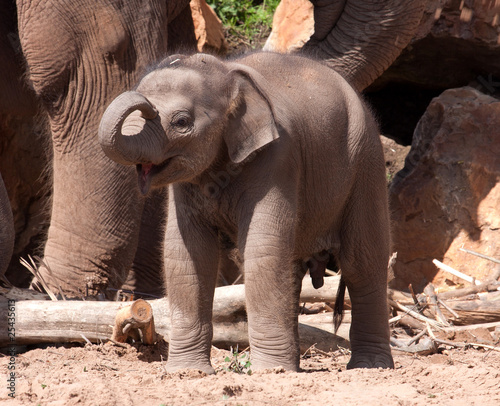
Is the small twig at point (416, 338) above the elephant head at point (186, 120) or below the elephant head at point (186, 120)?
below

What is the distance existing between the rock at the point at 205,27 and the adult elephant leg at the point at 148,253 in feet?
6.09

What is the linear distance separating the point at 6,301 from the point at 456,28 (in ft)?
13.0

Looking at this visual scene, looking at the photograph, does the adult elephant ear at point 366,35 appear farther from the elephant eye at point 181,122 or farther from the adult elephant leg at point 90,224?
the elephant eye at point 181,122

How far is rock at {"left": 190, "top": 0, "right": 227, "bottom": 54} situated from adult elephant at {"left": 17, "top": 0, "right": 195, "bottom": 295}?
235cm

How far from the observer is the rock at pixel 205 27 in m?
7.00

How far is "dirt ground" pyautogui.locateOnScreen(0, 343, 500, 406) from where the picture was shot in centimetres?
298

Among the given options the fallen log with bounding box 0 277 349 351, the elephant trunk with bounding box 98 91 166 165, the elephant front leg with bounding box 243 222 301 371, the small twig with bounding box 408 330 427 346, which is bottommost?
the small twig with bounding box 408 330 427 346

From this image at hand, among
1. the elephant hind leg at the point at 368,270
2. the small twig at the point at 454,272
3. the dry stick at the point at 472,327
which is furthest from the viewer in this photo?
the small twig at the point at 454,272

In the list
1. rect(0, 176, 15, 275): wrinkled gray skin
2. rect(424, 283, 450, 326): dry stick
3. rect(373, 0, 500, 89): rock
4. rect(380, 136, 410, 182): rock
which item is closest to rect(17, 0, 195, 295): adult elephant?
rect(0, 176, 15, 275): wrinkled gray skin

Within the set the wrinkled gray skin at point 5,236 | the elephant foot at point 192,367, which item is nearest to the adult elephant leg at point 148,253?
the wrinkled gray skin at point 5,236

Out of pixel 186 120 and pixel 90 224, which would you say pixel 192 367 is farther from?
pixel 90 224

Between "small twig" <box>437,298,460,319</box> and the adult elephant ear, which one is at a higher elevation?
the adult elephant ear

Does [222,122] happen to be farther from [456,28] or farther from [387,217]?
[456,28]

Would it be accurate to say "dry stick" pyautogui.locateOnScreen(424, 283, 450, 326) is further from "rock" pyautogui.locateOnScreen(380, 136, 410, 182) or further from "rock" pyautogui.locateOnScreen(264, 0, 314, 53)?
"rock" pyautogui.locateOnScreen(264, 0, 314, 53)
